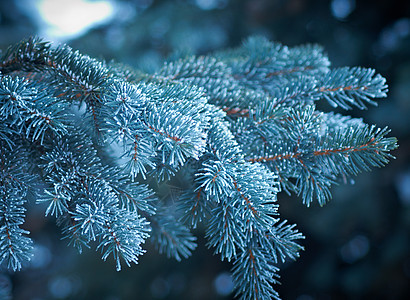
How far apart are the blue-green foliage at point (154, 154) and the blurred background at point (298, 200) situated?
1077 mm

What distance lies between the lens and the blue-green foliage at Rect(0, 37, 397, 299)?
48 centimetres

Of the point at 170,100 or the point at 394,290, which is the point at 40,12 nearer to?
the point at 170,100

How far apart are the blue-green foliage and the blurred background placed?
1077mm

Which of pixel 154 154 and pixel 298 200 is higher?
pixel 298 200

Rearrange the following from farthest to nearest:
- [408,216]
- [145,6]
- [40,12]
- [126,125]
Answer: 1. [40,12]
2. [145,6]
3. [408,216]
4. [126,125]

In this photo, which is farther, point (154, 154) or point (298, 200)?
point (298, 200)

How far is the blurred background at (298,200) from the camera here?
5.35 ft

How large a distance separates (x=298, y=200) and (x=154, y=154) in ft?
4.61

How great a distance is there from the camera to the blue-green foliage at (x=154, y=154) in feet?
1.57

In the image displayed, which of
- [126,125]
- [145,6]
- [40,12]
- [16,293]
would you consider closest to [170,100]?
[126,125]

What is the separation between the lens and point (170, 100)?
0.52 metres

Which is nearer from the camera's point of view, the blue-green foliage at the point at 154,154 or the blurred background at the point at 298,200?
the blue-green foliage at the point at 154,154

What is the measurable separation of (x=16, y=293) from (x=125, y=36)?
190cm

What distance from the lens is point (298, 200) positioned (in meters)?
1.75
